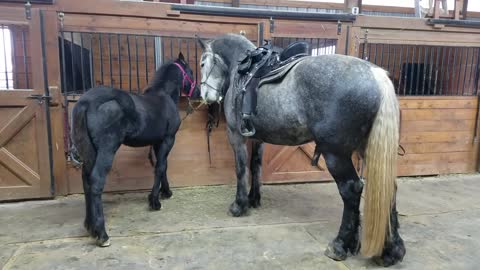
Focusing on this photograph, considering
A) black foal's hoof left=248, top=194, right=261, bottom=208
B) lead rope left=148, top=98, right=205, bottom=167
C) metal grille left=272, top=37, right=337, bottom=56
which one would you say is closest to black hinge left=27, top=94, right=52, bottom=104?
lead rope left=148, top=98, right=205, bottom=167

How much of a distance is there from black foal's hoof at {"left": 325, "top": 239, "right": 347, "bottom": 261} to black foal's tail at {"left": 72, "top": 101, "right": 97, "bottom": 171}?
1.82 metres

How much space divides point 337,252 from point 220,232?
3.04ft

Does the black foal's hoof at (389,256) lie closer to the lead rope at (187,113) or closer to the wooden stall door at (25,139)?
the lead rope at (187,113)

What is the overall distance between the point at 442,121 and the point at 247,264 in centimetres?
348

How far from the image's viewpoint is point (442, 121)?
170 inches

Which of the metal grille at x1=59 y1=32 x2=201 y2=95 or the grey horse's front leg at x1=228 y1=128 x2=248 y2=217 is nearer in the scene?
the grey horse's front leg at x1=228 y1=128 x2=248 y2=217

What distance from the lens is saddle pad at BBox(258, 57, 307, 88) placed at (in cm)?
249

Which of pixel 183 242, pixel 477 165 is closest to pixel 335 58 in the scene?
pixel 183 242

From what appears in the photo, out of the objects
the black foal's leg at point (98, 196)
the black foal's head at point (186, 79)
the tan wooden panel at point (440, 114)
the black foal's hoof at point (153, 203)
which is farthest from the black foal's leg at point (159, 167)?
the tan wooden panel at point (440, 114)

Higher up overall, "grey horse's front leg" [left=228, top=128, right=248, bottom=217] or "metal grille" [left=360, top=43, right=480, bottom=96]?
"metal grille" [left=360, top=43, right=480, bottom=96]

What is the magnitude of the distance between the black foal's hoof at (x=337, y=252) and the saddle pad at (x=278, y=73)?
Result: 1.25 meters

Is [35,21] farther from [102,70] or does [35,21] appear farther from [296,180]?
[296,180]

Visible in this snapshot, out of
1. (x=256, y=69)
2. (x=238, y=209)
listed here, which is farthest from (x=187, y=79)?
(x=238, y=209)

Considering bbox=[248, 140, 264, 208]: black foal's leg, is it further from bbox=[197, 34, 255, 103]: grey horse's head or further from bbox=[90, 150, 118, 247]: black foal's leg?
bbox=[90, 150, 118, 247]: black foal's leg
